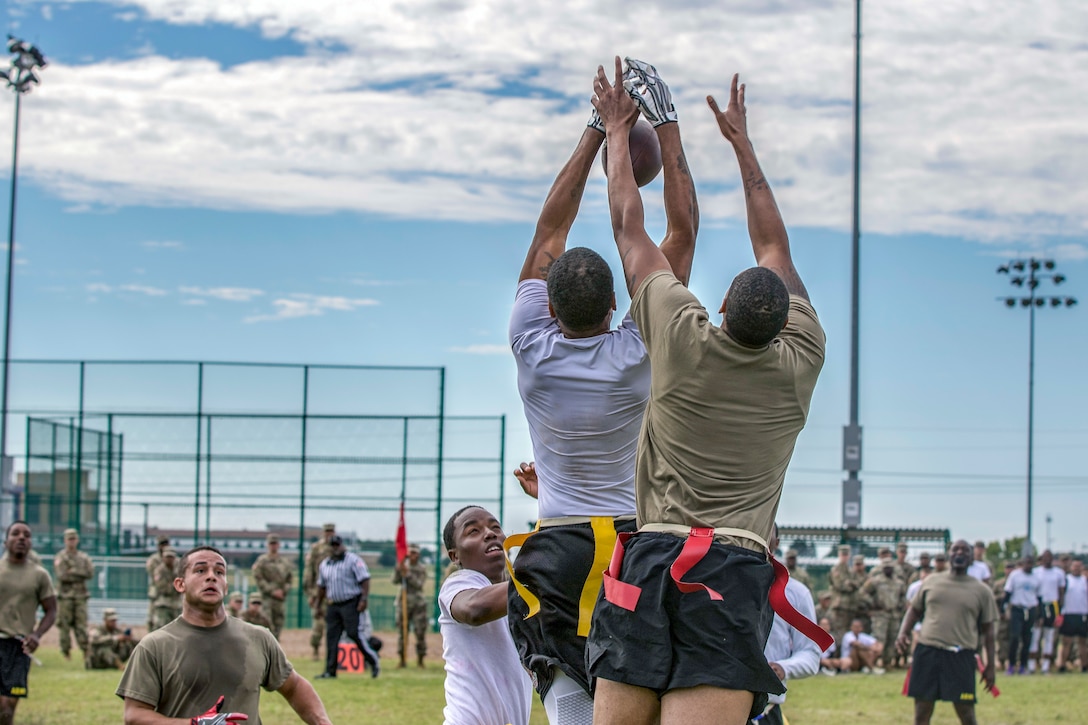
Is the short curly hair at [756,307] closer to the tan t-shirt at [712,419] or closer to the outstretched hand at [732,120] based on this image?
the tan t-shirt at [712,419]

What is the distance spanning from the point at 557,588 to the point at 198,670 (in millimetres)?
1951

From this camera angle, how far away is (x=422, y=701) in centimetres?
1567

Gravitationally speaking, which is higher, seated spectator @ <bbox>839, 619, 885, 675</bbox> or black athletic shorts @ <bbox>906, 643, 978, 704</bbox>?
black athletic shorts @ <bbox>906, 643, 978, 704</bbox>

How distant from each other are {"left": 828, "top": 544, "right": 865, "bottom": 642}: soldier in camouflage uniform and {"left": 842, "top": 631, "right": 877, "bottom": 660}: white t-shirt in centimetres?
30


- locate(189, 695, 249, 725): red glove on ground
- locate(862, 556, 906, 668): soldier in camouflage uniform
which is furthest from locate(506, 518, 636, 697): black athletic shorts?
locate(862, 556, 906, 668): soldier in camouflage uniform

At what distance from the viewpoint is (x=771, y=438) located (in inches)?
162

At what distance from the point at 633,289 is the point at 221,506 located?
22.7m

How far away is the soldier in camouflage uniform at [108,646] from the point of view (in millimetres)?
19062

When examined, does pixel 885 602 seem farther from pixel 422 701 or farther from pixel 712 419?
pixel 712 419

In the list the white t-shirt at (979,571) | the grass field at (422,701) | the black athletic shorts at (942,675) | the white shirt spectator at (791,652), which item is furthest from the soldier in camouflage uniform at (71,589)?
the white shirt spectator at (791,652)

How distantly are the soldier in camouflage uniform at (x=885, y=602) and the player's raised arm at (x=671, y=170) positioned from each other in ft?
58.4

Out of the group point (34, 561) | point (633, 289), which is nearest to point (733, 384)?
point (633, 289)

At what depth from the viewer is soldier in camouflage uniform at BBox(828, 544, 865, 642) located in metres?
21.5

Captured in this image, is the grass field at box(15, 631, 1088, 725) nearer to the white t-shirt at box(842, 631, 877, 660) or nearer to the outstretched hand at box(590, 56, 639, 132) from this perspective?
the white t-shirt at box(842, 631, 877, 660)
